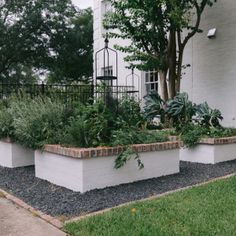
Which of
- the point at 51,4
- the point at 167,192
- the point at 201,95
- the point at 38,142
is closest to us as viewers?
the point at 167,192

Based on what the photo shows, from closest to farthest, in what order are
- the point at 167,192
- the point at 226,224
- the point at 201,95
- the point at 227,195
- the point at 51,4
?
the point at 226,224
the point at 227,195
the point at 167,192
the point at 201,95
the point at 51,4

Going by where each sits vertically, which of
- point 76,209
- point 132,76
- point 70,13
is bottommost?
point 76,209

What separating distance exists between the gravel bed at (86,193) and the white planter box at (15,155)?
13.3 inches

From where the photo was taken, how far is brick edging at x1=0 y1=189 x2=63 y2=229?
13.0 feet

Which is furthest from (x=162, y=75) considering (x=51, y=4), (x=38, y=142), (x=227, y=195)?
(x=51, y=4)

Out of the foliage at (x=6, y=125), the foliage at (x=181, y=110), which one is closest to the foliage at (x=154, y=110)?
the foliage at (x=181, y=110)

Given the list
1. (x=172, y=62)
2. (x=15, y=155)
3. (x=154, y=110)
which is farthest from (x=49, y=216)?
(x=172, y=62)

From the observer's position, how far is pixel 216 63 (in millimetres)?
10008

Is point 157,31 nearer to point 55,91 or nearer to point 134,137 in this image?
point 55,91

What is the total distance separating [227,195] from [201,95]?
6008 millimetres

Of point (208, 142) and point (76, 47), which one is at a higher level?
point (76, 47)

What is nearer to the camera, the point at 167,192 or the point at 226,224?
the point at 226,224

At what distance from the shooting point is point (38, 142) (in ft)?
19.7

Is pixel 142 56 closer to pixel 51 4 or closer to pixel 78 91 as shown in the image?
pixel 78 91
